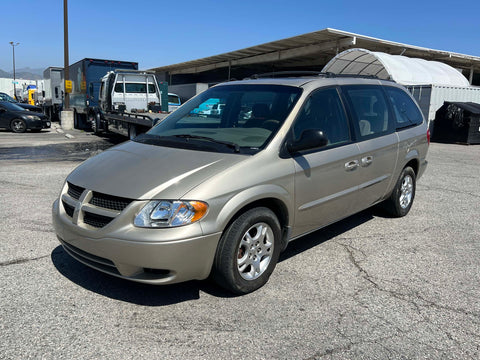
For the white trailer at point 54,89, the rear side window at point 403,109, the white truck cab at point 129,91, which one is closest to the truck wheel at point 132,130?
the white truck cab at point 129,91

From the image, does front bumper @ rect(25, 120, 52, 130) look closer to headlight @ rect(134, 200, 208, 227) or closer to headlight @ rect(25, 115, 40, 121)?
headlight @ rect(25, 115, 40, 121)

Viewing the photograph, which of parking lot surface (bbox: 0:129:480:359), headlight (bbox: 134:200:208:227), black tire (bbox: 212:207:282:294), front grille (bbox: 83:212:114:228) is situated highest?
headlight (bbox: 134:200:208:227)

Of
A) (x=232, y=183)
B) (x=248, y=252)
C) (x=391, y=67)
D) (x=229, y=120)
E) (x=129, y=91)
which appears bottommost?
(x=248, y=252)

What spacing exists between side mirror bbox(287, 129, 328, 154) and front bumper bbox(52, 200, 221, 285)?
3.60 ft

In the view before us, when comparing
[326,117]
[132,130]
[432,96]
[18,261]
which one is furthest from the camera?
[432,96]

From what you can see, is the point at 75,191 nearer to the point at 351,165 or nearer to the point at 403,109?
the point at 351,165

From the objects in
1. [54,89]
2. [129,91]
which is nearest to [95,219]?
[129,91]

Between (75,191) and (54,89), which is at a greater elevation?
(54,89)

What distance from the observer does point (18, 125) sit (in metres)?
18.8

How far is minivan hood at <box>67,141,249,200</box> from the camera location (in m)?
3.00

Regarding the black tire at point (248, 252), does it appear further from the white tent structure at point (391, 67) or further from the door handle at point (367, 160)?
the white tent structure at point (391, 67)

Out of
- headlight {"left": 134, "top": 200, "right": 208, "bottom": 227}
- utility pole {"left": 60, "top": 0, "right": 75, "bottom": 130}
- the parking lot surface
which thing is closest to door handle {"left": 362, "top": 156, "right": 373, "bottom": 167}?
the parking lot surface

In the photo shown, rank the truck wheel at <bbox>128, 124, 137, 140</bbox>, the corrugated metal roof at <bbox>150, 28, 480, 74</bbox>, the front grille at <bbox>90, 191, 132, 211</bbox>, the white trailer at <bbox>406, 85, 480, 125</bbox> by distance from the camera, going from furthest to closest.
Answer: the corrugated metal roof at <bbox>150, 28, 480, 74</bbox>, the white trailer at <bbox>406, 85, 480, 125</bbox>, the truck wheel at <bbox>128, 124, 137, 140</bbox>, the front grille at <bbox>90, 191, 132, 211</bbox>

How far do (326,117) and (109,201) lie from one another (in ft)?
7.41
